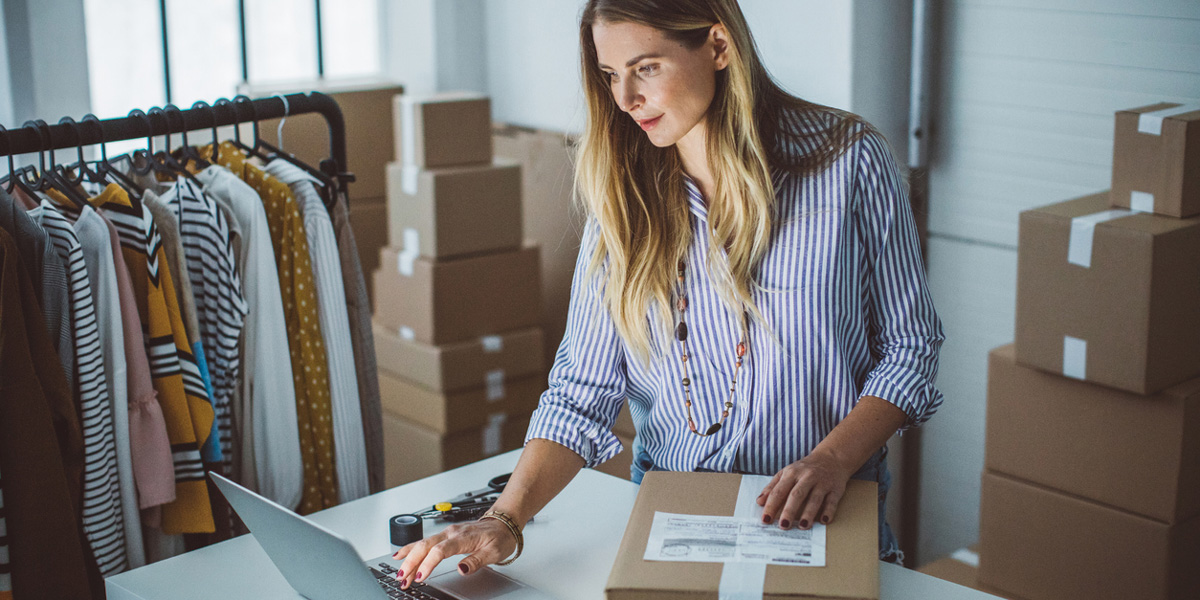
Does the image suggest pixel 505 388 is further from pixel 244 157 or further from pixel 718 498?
pixel 718 498

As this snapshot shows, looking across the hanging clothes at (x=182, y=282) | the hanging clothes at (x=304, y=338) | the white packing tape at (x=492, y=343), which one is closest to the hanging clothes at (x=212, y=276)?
the hanging clothes at (x=182, y=282)

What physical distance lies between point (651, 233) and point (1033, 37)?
1.53 metres

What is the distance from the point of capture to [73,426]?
4.89ft

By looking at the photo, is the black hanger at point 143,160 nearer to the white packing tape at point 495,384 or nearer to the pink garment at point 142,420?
the pink garment at point 142,420

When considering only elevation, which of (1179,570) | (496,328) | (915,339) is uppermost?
(915,339)

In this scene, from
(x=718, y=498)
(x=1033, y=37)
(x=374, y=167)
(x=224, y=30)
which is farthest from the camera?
(x=224, y=30)

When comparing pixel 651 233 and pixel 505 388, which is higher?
pixel 651 233

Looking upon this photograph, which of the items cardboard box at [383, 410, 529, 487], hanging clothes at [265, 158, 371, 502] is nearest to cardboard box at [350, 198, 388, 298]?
cardboard box at [383, 410, 529, 487]

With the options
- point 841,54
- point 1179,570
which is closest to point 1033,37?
point 841,54

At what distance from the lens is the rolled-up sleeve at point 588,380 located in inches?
56.8

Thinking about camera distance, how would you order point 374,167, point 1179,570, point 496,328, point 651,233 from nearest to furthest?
1. point 651,233
2. point 1179,570
3. point 496,328
4. point 374,167

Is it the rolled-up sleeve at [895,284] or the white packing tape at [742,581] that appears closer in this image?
the white packing tape at [742,581]

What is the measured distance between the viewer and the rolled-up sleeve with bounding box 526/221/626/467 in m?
1.44

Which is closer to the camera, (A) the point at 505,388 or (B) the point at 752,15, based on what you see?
(B) the point at 752,15
